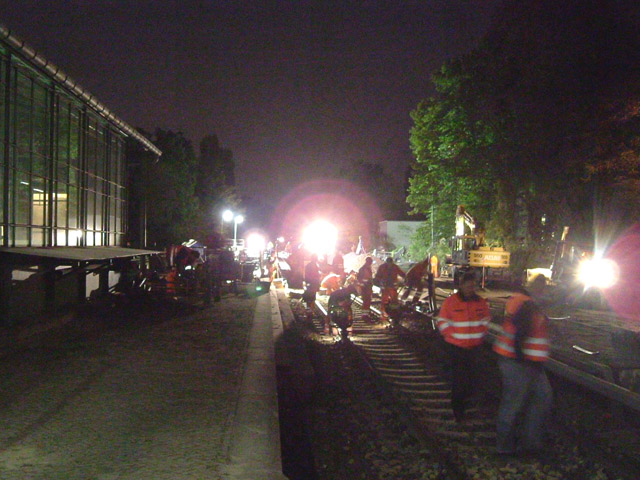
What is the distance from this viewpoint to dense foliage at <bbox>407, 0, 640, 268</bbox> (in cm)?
2525

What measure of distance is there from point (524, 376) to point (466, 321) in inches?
45.3

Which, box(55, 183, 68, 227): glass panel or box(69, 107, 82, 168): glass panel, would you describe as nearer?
box(55, 183, 68, 227): glass panel

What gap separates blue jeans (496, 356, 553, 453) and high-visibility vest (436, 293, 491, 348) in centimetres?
82

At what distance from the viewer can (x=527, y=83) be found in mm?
27797

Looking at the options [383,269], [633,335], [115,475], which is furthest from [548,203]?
[115,475]

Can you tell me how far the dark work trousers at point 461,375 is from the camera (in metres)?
6.87

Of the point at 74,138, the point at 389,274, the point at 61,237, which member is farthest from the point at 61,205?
the point at 389,274

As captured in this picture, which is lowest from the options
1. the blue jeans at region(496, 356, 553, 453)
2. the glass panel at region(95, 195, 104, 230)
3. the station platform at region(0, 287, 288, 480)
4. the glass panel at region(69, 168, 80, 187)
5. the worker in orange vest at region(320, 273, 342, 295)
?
the station platform at region(0, 287, 288, 480)

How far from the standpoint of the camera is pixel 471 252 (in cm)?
2709

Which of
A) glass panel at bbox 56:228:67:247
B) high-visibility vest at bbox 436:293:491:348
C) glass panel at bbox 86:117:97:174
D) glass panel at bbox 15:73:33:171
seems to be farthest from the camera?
glass panel at bbox 86:117:97:174

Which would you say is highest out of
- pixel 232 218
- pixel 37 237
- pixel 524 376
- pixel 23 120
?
pixel 23 120

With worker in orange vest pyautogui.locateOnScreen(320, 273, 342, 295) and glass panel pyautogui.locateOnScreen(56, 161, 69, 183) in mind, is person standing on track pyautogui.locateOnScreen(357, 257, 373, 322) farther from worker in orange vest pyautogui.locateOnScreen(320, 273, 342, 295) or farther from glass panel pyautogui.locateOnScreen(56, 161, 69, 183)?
glass panel pyautogui.locateOnScreen(56, 161, 69, 183)

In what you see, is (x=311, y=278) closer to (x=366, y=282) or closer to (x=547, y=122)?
(x=366, y=282)

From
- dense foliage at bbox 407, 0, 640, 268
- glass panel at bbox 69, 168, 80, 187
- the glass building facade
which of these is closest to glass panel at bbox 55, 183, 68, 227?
the glass building facade
